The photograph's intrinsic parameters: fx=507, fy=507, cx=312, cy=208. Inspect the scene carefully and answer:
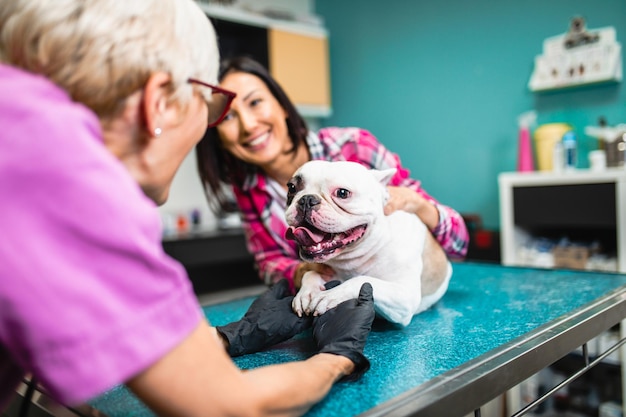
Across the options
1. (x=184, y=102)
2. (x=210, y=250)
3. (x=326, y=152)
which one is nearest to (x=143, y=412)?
(x=184, y=102)

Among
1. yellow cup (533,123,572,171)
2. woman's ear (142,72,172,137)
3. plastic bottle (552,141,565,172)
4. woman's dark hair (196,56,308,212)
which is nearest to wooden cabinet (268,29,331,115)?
yellow cup (533,123,572,171)

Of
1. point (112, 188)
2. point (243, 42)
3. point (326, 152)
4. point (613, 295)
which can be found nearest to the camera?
point (112, 188)

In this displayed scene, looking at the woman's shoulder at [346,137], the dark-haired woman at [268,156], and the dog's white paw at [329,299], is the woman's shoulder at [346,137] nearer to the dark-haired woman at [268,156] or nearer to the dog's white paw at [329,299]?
the dark-haired woman at [268,156]

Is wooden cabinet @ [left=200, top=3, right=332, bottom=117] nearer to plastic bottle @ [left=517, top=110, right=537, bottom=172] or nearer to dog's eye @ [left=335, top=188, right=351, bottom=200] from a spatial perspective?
plastic bottle @ [left=517, top=110, right=537, bottom=172]

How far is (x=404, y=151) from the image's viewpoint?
333 cm

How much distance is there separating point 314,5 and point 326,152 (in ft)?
9.40

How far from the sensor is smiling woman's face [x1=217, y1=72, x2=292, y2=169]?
4.31 ft

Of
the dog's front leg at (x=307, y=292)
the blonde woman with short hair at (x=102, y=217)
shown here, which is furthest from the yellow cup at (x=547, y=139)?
the blonde woman with short hair at (x=102, y=217)

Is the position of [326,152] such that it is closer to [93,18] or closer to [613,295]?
[613,295]

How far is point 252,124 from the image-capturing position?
1.30 m

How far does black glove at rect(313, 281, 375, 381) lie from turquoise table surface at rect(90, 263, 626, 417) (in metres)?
0.04

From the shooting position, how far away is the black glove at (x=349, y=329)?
0.70 m

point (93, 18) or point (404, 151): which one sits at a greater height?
point (93, 18)

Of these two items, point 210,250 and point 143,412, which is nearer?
point 143,412
